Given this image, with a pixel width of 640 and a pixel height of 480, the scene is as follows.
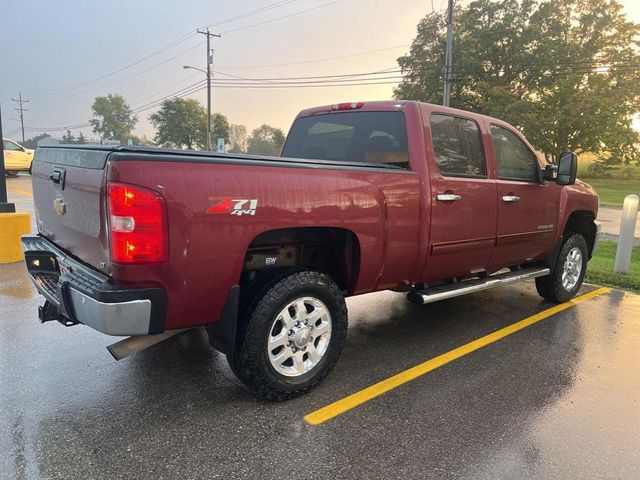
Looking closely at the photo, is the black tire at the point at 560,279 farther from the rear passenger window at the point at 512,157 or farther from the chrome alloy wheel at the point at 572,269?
the rear passenger window at the point at 512,157

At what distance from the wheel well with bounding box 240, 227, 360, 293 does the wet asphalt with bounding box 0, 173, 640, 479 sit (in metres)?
0.76

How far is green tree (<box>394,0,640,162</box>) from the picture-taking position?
37500 millimetres

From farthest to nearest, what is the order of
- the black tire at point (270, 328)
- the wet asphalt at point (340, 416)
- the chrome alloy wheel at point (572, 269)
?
1. the chrome alloy wheel at point (572, 269)
2. the black tire at point (270, 328)
3. the wet asphalt at point (340, 416)

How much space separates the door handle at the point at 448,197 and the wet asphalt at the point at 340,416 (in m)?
1.27

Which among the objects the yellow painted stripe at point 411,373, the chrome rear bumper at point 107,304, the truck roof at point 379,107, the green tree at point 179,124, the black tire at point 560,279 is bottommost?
the yellow painted stripe at point 411,373

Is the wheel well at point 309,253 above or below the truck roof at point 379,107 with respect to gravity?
below

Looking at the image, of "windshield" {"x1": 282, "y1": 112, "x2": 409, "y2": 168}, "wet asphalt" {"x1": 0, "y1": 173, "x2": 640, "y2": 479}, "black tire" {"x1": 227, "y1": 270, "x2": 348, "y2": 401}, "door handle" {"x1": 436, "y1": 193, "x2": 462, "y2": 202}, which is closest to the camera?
"wet asphalt" {"x1": 0, "y1": 173, "x2": 640, "y2": 479}

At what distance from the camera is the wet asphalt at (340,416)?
249 centimetres

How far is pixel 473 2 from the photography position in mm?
42875

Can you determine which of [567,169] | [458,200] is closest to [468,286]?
[458,200]

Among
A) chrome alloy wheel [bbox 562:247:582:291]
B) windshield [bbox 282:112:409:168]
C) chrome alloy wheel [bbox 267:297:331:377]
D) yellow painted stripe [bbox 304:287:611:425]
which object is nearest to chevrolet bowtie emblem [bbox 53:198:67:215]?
chrome alloy wheel [bbox 267:297:331:377]

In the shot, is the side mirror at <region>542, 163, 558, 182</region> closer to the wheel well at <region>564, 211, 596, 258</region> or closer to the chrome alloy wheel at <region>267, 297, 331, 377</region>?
the wheel well at <region>564, 211, 596, 258</region>

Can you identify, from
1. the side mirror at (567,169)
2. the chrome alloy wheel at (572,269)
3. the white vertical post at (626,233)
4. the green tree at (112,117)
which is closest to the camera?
the side mirror at (567,169)

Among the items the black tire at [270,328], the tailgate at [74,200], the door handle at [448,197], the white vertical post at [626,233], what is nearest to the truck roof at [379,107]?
the door handle at [448,197]
